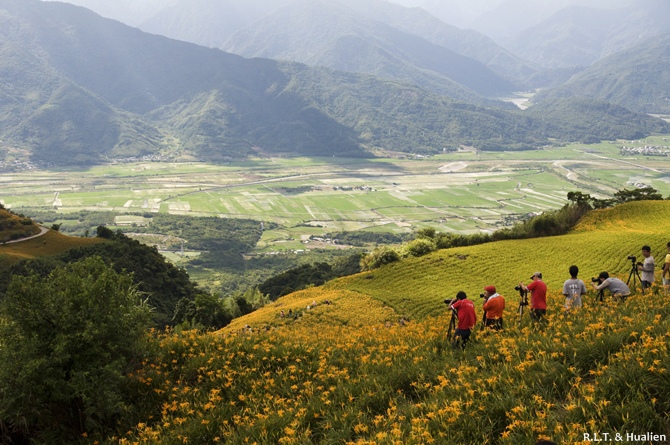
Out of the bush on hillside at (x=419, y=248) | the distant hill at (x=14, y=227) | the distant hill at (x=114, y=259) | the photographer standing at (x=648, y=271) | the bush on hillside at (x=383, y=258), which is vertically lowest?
the distant hill at (x=114, y=259)

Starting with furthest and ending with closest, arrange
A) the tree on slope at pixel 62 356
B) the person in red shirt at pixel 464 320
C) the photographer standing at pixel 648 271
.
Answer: the photographer standing at pixel 648 271 < the person in red shirt at pixel 464 320 < the tree on slope at pixel 62 356

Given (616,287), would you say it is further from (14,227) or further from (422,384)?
(14,227)

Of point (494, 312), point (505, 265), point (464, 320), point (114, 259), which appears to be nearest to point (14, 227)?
point (114, 259)

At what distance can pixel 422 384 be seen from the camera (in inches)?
453

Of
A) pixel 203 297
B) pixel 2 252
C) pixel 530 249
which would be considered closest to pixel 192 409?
pixel 203 297

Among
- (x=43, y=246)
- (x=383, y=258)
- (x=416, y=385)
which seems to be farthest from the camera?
(x=43, y=246)

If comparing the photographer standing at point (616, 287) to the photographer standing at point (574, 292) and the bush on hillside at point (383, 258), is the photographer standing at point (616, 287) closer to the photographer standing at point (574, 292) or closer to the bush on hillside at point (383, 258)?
the photographer standing at point (574, 292)

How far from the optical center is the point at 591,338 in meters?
11.4

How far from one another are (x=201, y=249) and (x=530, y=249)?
109174 millimetres

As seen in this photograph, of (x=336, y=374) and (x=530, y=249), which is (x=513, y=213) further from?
(x=336, y=374)

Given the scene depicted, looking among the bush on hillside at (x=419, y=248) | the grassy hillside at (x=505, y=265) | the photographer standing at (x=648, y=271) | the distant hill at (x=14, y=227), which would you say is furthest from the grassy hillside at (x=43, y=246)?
the photographer standing at (x=648, y=271)

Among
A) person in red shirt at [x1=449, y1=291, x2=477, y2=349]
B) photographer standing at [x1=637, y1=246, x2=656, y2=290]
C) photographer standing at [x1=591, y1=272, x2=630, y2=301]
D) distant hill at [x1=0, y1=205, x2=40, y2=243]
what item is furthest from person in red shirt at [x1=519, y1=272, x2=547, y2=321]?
distant hill at [x1=0, y1=205, x2=40, y2=243]

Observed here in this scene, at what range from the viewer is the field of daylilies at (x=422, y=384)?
28.4ft

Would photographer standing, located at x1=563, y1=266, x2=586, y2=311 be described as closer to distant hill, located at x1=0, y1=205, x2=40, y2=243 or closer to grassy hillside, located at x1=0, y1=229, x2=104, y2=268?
grassy hillside, located at x1=0, y1=229, x2=104, y2=268
